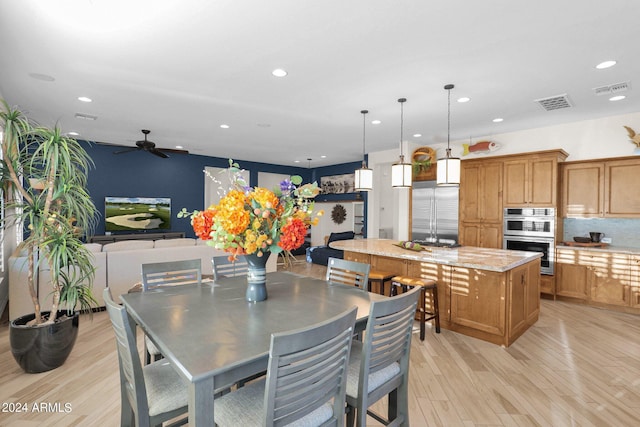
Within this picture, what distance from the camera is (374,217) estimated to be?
7562mm

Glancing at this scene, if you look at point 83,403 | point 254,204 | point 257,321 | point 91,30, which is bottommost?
point 83,403

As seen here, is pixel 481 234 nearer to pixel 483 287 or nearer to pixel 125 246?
pixel 483 287

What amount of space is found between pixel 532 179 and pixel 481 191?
0.75 metres

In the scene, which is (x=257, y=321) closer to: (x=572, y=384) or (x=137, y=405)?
(x=137, y=405)

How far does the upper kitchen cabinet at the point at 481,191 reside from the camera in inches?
207

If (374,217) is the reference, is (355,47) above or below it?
above

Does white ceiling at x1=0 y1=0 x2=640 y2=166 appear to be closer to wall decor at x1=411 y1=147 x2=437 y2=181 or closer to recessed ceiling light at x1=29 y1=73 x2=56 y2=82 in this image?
recessed ceiling light at x1=29 y1=73 x2=56 y2=82

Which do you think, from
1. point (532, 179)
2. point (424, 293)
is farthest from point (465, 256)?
point (532, 179)

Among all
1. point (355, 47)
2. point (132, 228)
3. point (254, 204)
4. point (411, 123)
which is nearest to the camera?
point (254, 204)

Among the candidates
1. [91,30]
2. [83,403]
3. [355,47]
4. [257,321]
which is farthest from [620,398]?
[91,30]

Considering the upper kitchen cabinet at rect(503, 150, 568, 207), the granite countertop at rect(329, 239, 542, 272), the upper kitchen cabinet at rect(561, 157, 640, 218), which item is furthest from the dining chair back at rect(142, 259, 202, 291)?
the upper kitchen cabinet at rect(561, 157, 640, 218)

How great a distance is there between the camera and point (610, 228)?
4805 millimetres

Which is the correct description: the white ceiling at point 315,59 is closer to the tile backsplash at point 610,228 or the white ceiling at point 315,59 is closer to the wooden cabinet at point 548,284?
the tile backsplash at point 610,228

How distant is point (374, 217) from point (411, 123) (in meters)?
2.98
